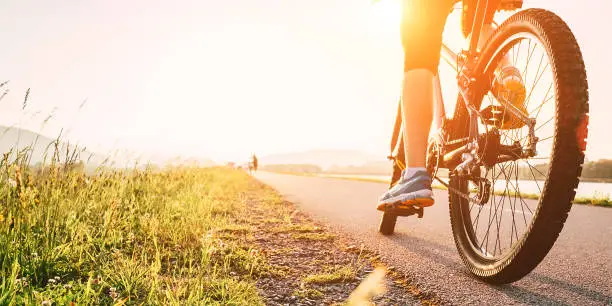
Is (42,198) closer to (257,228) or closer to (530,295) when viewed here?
(257,228)

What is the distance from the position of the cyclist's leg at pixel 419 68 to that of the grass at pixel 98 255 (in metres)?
1.08

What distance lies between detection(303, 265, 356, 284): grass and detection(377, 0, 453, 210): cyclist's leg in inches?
20.2

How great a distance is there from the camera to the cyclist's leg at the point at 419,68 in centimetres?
255

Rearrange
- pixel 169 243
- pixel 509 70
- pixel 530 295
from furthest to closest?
pixel 169 243 → pixel 509 70 → pixel 530 295

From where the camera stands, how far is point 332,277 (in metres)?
2.16

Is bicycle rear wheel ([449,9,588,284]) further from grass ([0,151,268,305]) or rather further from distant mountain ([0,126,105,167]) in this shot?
distant mountain ([0,126,105,167])

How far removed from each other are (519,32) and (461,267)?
1.39m

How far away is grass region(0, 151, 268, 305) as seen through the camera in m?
1.73

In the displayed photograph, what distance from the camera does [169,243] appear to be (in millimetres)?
2834

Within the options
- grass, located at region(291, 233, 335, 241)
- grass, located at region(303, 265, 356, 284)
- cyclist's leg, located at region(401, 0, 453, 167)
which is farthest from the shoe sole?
grass, located at region(291, 233, 335, 241)

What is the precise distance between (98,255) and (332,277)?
3.90 feet

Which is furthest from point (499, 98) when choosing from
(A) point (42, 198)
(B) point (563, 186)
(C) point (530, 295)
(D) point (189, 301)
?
(A) point (42, 198)

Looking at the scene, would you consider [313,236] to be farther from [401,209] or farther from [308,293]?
[308,293]

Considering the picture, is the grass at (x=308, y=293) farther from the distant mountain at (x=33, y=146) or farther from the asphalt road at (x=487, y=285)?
the distant mountain at (x=33, y=146)
